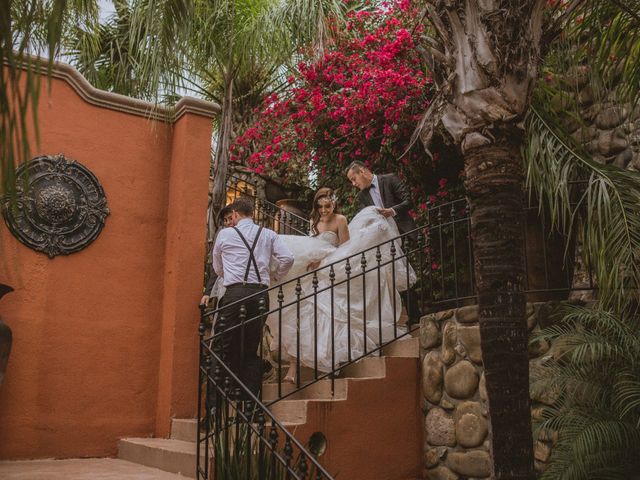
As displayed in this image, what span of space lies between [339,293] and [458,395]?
1500 mm

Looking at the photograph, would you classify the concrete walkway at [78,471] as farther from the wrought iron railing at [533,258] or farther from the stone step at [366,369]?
the wrought iron railing at [533,258]

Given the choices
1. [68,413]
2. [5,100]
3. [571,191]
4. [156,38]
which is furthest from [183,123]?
[5,100]

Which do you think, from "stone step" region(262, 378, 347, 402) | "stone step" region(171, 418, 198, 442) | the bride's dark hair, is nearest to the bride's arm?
the bride's dark hair

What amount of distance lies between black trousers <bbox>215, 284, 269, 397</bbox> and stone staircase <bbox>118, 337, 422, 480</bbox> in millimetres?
411

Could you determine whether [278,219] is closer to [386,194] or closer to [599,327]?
[386,194]


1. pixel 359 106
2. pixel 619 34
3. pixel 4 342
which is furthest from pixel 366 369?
pixel 359 106

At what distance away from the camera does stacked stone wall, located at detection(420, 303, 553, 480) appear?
5.20 meters

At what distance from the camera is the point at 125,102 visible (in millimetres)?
6805

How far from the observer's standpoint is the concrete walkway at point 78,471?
4777 millimetres

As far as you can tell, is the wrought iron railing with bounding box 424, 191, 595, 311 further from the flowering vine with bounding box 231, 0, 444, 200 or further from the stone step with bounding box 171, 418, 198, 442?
the stone step with bounding box 171, 418, 198, 442

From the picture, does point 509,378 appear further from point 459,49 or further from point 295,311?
point 295,311

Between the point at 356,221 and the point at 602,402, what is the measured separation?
3.18 meters

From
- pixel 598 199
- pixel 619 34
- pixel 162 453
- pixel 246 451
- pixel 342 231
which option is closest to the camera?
pixel 246 451

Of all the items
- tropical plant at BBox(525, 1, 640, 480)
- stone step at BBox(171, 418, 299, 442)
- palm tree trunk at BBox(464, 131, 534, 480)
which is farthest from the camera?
stone step at BBox(171, 418, 299, 442)
